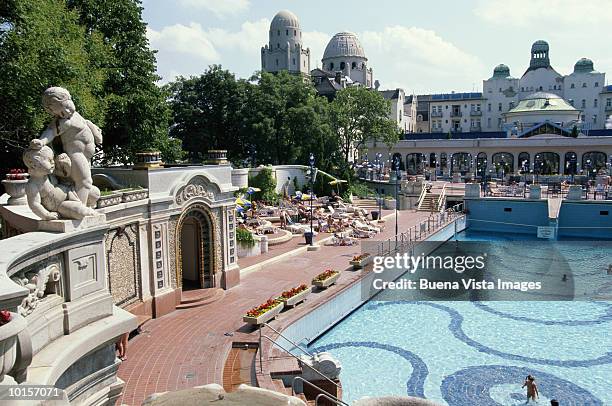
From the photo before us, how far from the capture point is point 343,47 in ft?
308

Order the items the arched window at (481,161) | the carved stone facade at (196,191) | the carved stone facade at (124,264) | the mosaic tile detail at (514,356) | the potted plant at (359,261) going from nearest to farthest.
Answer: the carved stone facade at (124,264), the mosaic tile detail at (514,356), the carved stone facade at (196,191), the potted plant at (359,261), the arched window at (481,161)

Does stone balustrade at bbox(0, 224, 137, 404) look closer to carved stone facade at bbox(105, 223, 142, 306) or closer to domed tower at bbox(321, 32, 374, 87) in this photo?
carved stone facade at bbox(105, 223, 142, 306)

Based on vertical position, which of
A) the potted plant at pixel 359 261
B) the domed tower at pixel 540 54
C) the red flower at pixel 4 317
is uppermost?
the domed tower at pixel 540 54

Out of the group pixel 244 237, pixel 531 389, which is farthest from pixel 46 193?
pixel 244 237

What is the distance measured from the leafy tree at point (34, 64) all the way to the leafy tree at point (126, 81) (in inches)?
193

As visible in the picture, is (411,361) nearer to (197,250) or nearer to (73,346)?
(197,250)

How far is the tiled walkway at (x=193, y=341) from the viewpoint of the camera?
Answer: 12219 mm

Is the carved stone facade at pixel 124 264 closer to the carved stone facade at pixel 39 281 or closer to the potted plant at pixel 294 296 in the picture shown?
the potted plant at pixel 294 296


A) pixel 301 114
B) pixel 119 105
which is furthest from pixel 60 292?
pixel 301 114

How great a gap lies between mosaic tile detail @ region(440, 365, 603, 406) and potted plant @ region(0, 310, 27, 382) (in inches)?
479

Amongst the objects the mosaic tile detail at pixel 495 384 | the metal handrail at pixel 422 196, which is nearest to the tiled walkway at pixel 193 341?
the mosaic tile detail at pixel 495 384

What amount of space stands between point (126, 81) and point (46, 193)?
20.4 m

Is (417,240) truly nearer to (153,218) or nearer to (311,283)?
(311,283)

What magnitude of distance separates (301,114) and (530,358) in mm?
31263
